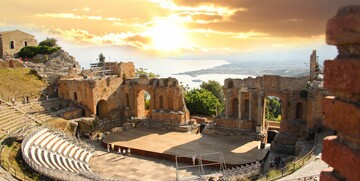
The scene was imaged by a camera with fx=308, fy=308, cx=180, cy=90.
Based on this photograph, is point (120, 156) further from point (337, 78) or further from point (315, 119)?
point (337, 78)

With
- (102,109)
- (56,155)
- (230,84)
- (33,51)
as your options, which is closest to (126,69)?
(102,109)

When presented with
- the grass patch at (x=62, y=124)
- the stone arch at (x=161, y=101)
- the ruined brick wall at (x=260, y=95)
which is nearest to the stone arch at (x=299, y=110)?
the ruined brick wall at (x=260, y=95)

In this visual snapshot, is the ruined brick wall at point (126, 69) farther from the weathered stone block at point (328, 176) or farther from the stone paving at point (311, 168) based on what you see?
the weathered stone block at point (328, 176)

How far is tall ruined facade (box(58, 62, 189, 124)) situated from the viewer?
32.8m

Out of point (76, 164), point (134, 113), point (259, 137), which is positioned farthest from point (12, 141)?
point (259, 137)

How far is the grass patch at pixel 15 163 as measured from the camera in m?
16.2

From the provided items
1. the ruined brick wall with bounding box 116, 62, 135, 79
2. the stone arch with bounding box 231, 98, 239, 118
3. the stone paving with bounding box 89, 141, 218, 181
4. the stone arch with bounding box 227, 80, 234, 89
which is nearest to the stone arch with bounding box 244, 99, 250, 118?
the stone arch with bounding box 231, 98, 239, 118

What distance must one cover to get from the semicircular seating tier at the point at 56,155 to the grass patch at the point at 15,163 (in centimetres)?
38

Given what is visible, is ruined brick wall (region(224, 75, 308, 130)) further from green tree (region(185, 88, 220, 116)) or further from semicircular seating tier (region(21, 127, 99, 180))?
semicircular seating tier (region(21, 127, 99, 180))

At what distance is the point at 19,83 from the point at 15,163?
19.5m

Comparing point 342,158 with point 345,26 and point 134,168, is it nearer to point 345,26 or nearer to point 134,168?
point 345,26

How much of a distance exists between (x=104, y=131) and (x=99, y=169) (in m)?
10.5

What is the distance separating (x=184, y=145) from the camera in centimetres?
2658

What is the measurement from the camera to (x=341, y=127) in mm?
2842
